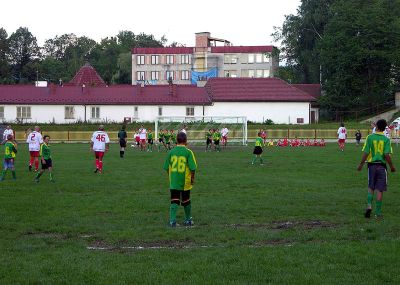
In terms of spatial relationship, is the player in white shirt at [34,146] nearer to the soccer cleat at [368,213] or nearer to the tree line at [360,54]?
the soccer cleat at [368,213]

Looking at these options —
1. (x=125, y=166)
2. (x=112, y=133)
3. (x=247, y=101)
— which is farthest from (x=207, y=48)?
(x=125, y=166)

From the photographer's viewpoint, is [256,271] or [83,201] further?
[83,201]

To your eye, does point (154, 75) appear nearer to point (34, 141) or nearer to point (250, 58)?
point (250, 58)

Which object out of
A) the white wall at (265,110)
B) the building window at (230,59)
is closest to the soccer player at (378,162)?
the white wall at (265,110)

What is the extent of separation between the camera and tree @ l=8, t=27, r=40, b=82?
368ft

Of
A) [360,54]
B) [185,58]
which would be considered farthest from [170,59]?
[360,54]

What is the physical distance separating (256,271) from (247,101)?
60.9 m

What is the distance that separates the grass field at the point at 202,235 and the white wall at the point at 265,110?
161 ft

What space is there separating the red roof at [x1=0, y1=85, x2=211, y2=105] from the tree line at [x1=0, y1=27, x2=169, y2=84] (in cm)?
3392

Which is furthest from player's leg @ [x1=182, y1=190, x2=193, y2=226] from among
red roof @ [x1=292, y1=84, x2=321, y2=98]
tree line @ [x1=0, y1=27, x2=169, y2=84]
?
tree line @ [x1=0, y1=27, x2=169, y2=84]

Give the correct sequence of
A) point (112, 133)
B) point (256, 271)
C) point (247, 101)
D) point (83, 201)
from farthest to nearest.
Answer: point (247, 101) → point (112, 133) → point (83, 201) → point (256, 271)

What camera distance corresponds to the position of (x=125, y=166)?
1077 inches

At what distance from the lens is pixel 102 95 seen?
229ft

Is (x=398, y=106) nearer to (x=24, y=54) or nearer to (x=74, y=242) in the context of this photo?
(x=74, y=242)
